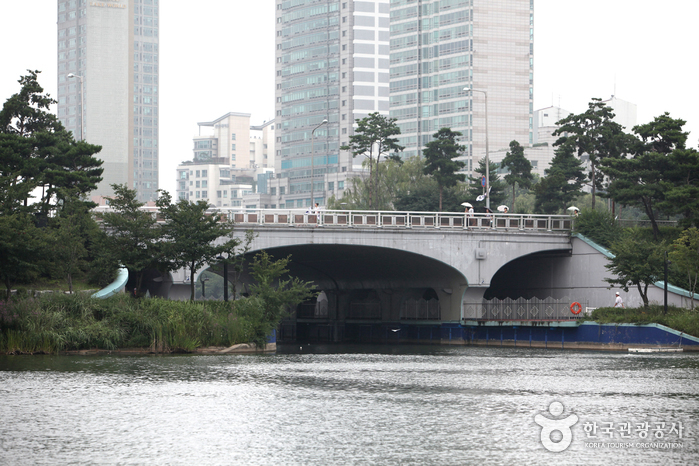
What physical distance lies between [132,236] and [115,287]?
4.22 m

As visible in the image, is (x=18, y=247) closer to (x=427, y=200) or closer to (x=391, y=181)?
(x=427, y=200)

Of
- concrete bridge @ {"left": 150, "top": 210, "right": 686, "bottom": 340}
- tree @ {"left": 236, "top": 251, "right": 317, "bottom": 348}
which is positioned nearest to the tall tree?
concrete bridge @ {"left": 150, "top": 210, "right": 686, "bottom": 340}

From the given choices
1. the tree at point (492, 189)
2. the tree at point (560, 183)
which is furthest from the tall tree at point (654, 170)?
the tree at point (492, 189)

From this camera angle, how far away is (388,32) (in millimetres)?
180250

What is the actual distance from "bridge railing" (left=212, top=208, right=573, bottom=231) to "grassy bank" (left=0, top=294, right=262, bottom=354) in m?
12.7

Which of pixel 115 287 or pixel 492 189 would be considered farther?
pixel 492 189

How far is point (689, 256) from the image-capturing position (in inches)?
2082

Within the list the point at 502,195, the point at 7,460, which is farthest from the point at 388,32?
the point at 7,460

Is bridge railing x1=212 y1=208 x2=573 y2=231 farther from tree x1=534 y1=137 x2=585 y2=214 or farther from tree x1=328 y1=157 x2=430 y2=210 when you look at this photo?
tree x1=328 y1=157 x2=430 y2=210

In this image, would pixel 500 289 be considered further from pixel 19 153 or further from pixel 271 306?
pixel 19 153

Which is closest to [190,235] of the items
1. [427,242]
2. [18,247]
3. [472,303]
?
[18,247]

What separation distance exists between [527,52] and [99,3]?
8685 cm

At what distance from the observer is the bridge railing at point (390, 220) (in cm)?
6122

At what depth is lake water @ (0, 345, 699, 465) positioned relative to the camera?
56.3 ft
